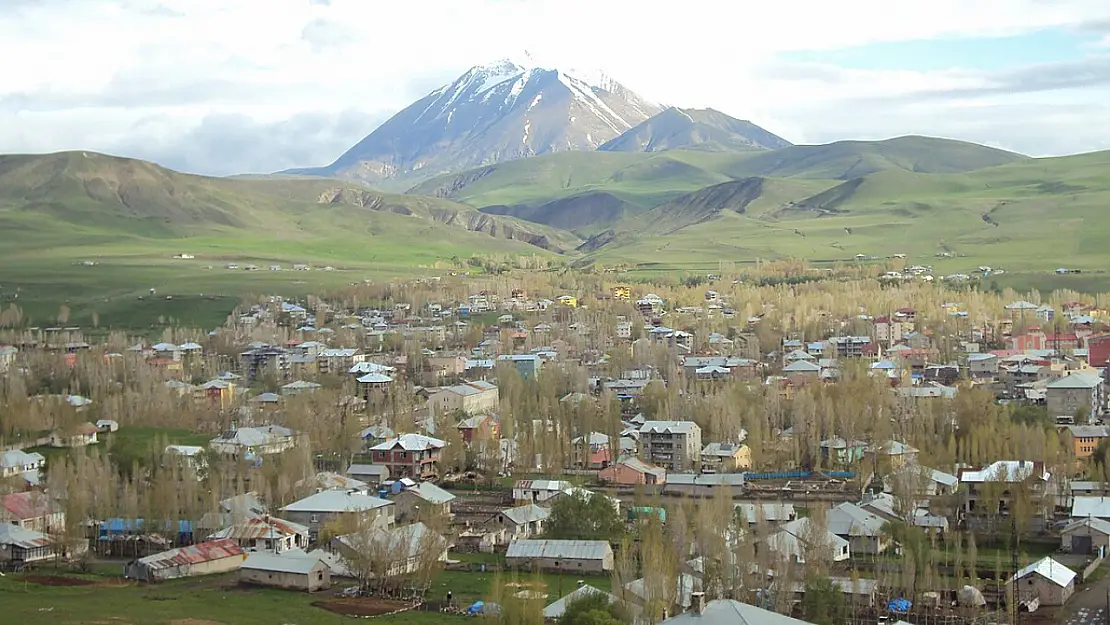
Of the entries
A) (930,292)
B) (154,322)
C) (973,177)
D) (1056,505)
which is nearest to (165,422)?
(1056,505)

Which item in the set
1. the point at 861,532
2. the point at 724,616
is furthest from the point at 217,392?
the point at 724,616

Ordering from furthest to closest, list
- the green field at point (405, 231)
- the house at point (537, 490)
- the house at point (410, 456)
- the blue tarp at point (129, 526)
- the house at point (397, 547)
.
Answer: the green field at point (405, 231), the house at point (410, 456), the house at point (537, 490), the blue tarp at point (129, 526), the house at point (397, 547)

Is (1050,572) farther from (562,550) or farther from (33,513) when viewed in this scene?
(33,513)

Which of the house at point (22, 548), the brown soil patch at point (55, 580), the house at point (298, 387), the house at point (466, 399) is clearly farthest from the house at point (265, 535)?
the house at point (298, 387)

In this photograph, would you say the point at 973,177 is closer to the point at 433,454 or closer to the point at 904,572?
the point at 433,454

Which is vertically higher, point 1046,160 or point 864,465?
point 1046,160

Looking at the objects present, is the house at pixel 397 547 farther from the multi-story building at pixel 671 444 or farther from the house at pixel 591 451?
the multi-story building at pixel 671 444
